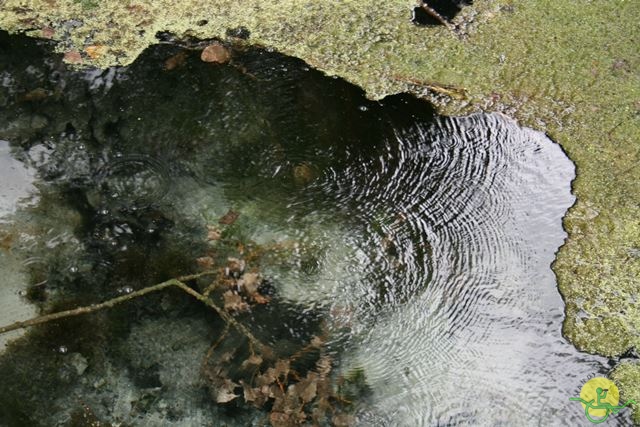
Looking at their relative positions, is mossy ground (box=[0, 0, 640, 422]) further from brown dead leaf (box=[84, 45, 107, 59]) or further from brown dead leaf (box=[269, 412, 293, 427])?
brown dead leaf (box=[269, 412, 293, 427])

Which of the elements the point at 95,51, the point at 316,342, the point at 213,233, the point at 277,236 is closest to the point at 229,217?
the point at 213,233

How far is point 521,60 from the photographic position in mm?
2422

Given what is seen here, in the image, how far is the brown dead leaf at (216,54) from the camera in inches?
101

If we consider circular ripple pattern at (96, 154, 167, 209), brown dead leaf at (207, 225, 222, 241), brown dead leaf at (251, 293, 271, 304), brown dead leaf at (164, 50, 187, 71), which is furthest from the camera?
brown dead leaf at (164, 50, 187, 71)

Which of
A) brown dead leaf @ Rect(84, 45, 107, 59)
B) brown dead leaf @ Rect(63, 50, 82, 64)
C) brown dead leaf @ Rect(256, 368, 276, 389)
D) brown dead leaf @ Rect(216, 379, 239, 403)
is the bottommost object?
brown dead leaf @ Rect(216, 379, 239, 403)

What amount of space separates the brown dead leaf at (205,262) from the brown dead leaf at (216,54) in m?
0.94

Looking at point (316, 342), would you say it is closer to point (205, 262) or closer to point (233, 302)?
point (233, 302)

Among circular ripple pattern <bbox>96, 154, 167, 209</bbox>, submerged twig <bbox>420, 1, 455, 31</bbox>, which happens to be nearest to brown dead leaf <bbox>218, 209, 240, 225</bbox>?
circular ripple pattern <bbox>96, 154, 167, 209</bbox>

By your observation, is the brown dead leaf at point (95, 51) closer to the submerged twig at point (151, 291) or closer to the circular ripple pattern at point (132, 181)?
the circular ripple pattern at point (132, 181)

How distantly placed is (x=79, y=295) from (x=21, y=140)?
0.75 m

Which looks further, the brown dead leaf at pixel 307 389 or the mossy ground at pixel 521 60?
the mossy ground at pixel 521 60

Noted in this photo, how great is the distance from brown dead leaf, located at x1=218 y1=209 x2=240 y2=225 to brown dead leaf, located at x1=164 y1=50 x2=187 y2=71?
790 millimetres

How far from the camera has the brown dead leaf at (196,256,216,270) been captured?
2.04 meters

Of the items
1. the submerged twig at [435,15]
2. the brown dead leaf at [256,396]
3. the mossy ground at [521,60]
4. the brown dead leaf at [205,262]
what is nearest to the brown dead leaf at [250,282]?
the brown dead leaf at [205,262]
